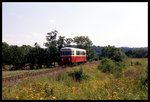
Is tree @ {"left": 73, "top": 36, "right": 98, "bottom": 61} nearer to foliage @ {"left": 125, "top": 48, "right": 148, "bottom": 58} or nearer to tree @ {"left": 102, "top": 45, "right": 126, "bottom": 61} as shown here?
tree @ {"left": 102, "top": 45, "right": 126, "bottom": 61}

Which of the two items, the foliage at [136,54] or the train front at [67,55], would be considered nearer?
the train front at [67,55]

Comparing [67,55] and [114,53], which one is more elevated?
[67,55]

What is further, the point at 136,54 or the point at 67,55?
the point at 136,54

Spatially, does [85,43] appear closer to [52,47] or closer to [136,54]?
[52,47]

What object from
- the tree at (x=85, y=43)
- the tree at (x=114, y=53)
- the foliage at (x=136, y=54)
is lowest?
the foliage at (x=136, y=54)

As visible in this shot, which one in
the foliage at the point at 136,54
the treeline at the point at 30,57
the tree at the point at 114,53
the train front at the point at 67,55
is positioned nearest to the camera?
the train front at the point at 67,55

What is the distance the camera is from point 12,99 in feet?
18.1

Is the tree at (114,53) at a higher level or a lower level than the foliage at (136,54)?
higher

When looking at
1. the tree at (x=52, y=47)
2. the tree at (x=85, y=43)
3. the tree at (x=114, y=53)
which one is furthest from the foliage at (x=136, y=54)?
the tree at (x=52, y=47)

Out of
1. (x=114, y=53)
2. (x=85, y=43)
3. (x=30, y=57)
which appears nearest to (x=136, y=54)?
(x=85, y=43)

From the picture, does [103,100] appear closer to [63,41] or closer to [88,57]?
[63,41]

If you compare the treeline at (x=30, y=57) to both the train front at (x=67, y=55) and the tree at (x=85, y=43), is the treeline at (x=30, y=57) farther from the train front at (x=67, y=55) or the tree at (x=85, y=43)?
the tree at (x=85, y=43)

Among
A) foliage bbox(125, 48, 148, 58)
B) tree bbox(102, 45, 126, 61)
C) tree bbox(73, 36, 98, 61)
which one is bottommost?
foliage bbox(125, 48, 148, 58)

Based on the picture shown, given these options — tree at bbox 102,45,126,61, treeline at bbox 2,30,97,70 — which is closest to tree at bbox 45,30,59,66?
treeline at bbox 2,30,97,70
